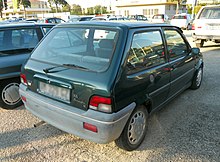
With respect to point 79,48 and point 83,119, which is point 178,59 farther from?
point 83,119

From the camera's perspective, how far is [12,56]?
12.2 ft

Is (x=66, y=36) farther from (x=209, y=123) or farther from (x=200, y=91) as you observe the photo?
(x=200, y=91)

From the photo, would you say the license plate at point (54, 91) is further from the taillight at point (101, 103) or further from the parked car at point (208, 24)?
the parked car at point (208, 24)

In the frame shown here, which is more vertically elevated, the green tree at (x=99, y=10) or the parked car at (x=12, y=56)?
the green tree at (x=99, y=10)

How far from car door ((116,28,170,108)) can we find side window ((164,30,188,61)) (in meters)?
0.25

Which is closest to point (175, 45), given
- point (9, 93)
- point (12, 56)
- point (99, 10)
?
point (12, 56)

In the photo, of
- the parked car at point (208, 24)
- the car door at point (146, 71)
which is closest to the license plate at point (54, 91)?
the car door at point (146, 71)

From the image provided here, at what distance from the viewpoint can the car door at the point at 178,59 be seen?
3.29 metres

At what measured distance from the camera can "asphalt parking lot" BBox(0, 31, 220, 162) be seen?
2596 mm

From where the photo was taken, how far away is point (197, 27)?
9.30 metres

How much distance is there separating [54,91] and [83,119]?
54 cm

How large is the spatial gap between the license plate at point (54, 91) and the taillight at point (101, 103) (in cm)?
34

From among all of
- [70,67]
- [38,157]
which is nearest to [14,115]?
[38,157]

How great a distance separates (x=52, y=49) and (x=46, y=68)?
46cm
